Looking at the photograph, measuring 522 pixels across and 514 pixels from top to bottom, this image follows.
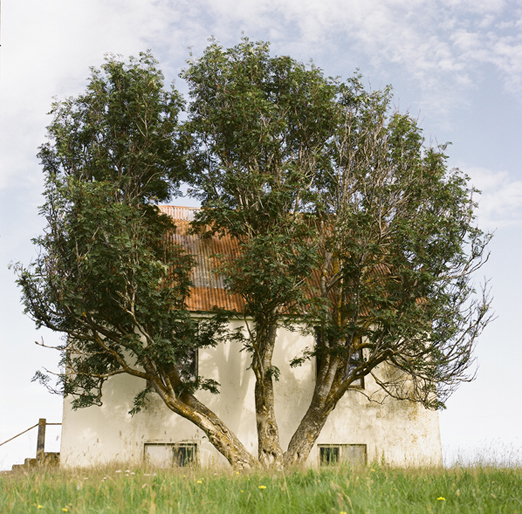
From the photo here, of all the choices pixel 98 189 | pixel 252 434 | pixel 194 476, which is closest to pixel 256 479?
pixel 194 476

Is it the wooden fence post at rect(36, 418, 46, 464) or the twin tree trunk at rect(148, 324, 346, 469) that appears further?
the wooden fence post at rect(36, 418, 46, 464)

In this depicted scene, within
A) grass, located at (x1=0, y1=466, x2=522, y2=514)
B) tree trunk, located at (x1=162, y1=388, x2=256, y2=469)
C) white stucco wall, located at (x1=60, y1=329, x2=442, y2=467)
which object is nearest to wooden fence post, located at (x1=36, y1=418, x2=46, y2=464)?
white stucco wall, located at (x1=60, y1=329, x2=442, y2=467)

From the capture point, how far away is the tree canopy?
45.9ft

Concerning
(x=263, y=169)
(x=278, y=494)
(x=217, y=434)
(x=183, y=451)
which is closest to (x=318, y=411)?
(x=217, y=434)

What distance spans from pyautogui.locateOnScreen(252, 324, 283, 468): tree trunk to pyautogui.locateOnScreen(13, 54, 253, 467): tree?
860 millimetres

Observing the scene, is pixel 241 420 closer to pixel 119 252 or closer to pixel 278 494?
pixel 119 252

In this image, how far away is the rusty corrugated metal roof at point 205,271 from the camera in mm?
18500

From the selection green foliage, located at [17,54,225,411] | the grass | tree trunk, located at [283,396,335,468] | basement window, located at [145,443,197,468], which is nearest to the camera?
the grass

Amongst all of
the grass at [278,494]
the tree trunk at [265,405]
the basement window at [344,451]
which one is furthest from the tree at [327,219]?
the grass at [278,494]

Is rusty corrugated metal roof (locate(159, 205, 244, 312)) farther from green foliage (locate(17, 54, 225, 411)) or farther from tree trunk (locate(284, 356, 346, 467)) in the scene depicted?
tree trunk (locate(284, 356, 346, 467))

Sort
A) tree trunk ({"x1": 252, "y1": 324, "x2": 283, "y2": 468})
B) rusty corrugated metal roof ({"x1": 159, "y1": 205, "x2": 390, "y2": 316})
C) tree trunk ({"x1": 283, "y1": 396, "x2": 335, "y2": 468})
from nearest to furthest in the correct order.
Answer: tree trunk ({"x1": 252, "y1": 324, "x2": 283, "y2": 468}) → tree trunk ({"x1": 283, "y1": 396, "x2": 335, "y2": 468}) → rusty corrugated metal roof ({"x1": 159, "y1": 205, "x2": 390, "y2": 316})

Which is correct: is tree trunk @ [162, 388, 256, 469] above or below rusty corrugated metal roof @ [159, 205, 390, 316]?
below

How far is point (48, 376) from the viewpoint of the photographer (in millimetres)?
16578

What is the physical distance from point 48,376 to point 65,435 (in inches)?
81.9
